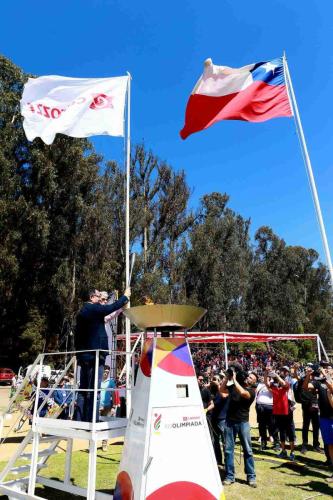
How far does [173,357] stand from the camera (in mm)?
4848

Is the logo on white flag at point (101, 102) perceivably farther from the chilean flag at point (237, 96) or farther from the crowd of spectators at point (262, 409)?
the crowd of spectators at point (262, 409)

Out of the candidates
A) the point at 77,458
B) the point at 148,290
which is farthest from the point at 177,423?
the point at 148,290

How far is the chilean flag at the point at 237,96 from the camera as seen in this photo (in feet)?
23.5

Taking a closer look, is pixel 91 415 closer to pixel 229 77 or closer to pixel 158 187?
pixel 229 77

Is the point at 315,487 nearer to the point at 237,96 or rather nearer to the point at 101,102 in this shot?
the point at 237,96

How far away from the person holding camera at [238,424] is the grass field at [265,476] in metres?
0.22

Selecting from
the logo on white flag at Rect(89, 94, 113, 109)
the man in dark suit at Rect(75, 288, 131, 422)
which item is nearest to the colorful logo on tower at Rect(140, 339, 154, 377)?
the man in dark suit at Rect(75, 288, 131, 422)

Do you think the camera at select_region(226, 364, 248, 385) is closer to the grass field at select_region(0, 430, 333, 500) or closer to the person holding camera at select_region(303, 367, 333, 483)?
the person holding camera at select_region(303, 367, 333, 483)

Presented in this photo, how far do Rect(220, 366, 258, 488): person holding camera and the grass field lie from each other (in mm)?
220

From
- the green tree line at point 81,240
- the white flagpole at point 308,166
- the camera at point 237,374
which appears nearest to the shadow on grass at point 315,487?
the camera at point 237,374

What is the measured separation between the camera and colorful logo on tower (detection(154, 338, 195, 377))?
4762 millimetres

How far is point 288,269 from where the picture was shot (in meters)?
52.9

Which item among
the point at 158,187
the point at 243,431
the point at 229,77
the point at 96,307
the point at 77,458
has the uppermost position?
the point at 158,187

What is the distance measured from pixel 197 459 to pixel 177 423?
0.46 metres
